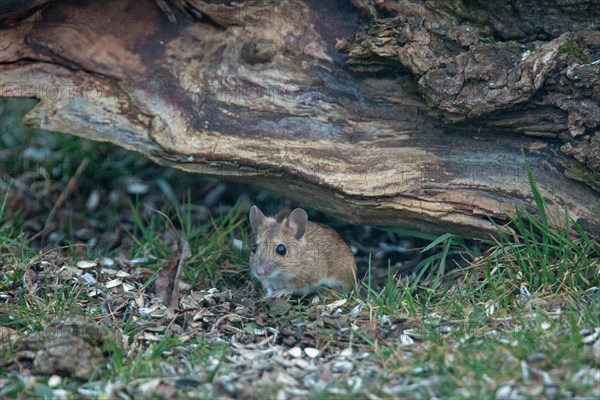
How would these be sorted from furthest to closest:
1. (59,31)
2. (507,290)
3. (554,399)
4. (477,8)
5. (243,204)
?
(243,204) → (59,31) → (477,8) → (507,290) → (554,399)

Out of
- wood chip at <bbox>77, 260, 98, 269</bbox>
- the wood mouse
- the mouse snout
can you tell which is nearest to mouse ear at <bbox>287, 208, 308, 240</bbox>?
the wood mouse

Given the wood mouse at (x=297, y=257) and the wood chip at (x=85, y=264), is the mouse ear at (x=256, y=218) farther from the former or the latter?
the wood chip at (x=85, y=264)

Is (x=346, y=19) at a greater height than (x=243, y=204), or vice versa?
(x=346, y=19)

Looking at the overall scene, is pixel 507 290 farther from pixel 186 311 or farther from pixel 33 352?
pixel 33 352

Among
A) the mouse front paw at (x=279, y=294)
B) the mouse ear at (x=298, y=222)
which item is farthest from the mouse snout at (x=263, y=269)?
the mouse ear at (x=298, y=222)

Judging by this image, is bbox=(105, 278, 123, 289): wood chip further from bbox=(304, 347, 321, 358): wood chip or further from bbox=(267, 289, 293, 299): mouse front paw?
bbox=(304, 347, 321, 358): wood chip

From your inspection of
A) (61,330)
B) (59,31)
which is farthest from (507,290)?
(59,31)

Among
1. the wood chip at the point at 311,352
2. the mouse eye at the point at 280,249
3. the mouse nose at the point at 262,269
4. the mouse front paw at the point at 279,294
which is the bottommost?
the mouse front paw at the point at 279,294
